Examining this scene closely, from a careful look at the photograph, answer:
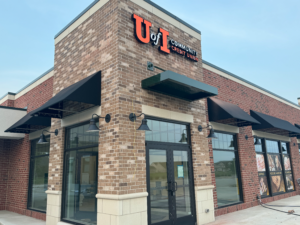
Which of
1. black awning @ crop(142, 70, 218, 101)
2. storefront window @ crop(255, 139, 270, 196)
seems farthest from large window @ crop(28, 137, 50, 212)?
storefront window @ crop(255, 139, 270, 196)

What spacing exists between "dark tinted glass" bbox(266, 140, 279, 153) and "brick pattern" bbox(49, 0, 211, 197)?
20.1 ft

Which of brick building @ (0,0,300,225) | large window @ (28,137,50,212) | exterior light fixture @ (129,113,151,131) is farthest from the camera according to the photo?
large window @ (28,137,50,212)

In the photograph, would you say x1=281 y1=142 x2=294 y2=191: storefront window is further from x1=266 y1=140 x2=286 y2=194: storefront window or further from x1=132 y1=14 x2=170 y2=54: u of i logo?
x1=132 y1=14 x2=170 y2=54: u of i logo

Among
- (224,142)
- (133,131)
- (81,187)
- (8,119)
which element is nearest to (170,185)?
(133,131)

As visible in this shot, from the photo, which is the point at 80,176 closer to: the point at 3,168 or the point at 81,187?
the point at 81,187

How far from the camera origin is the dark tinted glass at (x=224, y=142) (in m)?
9.65

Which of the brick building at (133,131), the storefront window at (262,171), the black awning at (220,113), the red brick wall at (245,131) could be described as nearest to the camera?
the brick building at (133,131)

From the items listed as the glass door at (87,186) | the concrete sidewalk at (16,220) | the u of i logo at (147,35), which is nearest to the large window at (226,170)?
the u of i logo at (147,35)

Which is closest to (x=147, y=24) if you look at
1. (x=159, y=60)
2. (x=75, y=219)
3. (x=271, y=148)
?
(x=159, y=60)

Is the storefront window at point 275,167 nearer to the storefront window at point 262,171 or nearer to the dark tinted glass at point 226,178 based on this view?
the storefront window at point 262,171

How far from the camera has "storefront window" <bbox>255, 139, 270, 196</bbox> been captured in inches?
452

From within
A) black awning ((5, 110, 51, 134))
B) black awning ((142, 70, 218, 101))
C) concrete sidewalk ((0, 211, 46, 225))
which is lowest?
concrete sidewalk ((0, 211, 46, 225))

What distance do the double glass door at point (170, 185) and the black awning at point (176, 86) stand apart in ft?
5.21

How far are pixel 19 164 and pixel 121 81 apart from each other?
8034 millimetres
